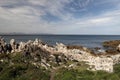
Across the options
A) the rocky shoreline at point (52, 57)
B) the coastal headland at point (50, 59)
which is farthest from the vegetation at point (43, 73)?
the rocky shoreline at point (52, 57)

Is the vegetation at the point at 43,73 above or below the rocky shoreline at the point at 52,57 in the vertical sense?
below

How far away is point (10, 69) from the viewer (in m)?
95.6

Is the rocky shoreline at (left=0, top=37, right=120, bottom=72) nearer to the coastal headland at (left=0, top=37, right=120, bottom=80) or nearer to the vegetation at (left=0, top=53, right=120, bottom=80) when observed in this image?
the coastal headland at (left=0, top=37, right=120, bottom=80)

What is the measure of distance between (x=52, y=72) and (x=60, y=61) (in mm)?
20128

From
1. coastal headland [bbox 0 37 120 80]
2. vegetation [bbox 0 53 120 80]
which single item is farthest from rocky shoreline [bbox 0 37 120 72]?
vegetation [bbox 0 53 120 80]

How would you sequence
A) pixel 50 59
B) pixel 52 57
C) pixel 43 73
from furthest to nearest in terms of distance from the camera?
pixel 52 57
pixel 50 59
pixel 43 73

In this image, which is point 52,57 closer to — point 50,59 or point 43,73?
point 50,59

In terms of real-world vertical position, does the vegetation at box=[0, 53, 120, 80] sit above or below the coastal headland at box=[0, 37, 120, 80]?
below

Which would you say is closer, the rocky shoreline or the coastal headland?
the coastal headland

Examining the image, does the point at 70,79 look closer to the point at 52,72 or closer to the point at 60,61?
the point at 52,72

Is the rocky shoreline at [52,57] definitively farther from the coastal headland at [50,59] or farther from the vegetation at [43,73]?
the vegetation at [43,73]

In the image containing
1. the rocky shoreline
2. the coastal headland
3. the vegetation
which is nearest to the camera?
the vegetation

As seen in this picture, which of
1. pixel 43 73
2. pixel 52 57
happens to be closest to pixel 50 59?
pixel 52 57

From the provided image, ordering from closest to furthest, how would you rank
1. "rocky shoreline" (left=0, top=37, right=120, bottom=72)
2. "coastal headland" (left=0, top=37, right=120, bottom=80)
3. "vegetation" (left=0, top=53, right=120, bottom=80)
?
"vegetation" (left=0, top=53, right=120, bottom=80), "coastal headland" (left=0, top=37, right=120, bottom=80), "rocky shoreline" (left=0, top=37, right=120, bottom=72)
